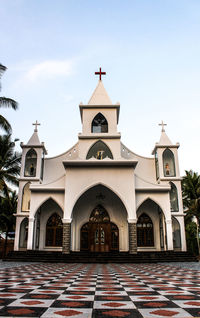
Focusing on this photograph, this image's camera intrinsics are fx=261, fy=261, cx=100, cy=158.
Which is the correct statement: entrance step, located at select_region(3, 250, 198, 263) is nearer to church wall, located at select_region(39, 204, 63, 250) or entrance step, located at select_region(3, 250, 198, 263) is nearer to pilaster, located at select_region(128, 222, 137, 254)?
pilaster, located at select_region(128, 222, 137, 254)

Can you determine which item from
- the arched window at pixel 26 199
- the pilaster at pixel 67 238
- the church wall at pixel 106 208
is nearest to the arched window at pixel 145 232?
the church wall at pixel 106 208

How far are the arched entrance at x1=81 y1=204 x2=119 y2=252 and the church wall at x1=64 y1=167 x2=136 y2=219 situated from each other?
8.51ft

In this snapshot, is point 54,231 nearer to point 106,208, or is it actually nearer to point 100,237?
point 100,237

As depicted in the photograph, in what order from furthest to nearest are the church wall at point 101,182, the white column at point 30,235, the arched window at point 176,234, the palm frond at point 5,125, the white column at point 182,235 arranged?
the arched window at point 176,234, the white column at point 182,235, the white column at point 30,235, the church wall at point 101,182, the palm frond at point 5,125

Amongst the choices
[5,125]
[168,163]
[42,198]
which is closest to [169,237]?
[168,163]

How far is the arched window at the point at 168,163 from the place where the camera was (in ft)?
62.9

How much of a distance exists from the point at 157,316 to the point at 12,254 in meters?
14.5

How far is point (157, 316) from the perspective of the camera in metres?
2.61

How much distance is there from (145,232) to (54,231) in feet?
20.3

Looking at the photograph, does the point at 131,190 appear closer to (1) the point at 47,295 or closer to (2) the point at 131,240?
(2) the point at 131,240

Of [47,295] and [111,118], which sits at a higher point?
[111,118]

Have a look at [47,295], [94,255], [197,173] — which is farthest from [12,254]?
[197,173]

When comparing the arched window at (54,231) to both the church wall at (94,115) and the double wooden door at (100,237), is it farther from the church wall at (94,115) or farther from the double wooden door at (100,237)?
the church wall at (94,115)

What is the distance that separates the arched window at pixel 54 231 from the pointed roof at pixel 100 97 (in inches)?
359
